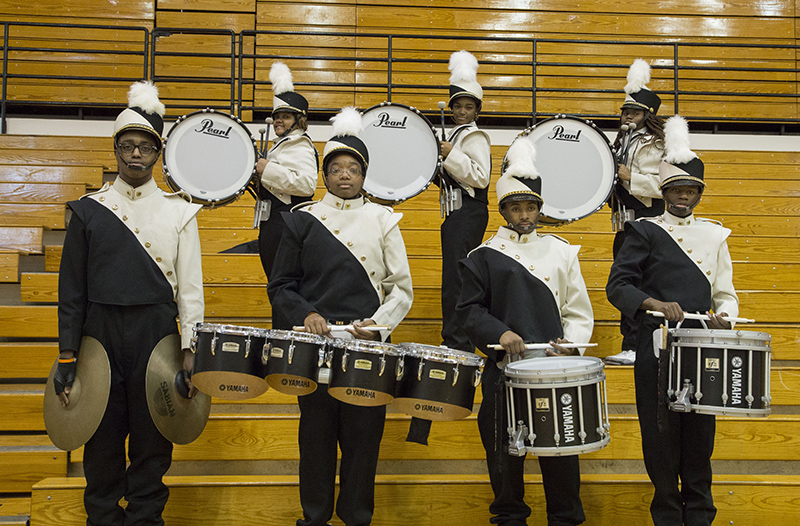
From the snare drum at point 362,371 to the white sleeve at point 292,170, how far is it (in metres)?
1.65

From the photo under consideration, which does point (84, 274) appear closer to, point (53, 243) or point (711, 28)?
point (53, 243)

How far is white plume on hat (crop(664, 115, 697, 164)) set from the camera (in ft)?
11.4

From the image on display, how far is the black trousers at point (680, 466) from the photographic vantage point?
3135 mm

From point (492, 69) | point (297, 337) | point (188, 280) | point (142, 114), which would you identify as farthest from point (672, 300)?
point (492, 69)

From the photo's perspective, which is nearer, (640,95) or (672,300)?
(672,300)

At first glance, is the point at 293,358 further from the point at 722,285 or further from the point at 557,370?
the point at 722,285

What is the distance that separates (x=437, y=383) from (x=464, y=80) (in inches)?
88.4

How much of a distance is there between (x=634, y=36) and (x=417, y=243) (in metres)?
4.29

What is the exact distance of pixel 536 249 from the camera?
129 inches

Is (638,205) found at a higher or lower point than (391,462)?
higher

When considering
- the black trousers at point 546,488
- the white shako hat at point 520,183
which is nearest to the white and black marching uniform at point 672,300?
the black trousers at point 546,488

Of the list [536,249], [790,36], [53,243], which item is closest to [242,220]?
[53,243]

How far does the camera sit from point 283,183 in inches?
164

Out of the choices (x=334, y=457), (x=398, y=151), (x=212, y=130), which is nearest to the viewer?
(x=334, y=457)
